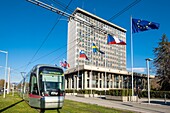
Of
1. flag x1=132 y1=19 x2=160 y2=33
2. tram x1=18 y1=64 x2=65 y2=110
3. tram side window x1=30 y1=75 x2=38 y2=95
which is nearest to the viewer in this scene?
tram x1=18 y1=64 x2=65 y2=110

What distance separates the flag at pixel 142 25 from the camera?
69.1 feet

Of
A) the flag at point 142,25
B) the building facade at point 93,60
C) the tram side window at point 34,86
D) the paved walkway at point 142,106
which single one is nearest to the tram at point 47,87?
the tram side window at point 34,86

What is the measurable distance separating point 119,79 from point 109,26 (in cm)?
4990

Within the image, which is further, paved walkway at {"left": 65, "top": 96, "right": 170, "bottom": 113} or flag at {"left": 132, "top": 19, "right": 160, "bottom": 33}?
→ flag at {"left": 132, "top": 19, "right": 160, "bottom": 33}

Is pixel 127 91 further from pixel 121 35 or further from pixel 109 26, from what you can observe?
pixel 121 35

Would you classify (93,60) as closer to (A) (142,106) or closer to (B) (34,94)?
(A) (142,106)

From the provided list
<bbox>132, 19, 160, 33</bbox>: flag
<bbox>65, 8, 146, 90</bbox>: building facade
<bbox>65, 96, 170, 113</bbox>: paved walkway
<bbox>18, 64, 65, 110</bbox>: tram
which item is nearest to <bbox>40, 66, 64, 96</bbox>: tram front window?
<bbox>18, 64, 65, 110</bbox>: tram

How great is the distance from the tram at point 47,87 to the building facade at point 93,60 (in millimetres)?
26274

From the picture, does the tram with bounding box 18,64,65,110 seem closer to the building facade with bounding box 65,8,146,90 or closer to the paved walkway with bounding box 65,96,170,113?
the paved walkway with bounding box 65,96,170,113

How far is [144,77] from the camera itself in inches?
3775

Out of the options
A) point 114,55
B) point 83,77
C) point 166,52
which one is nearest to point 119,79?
point 83,77

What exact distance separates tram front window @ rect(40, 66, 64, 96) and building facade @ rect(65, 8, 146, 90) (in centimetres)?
2640

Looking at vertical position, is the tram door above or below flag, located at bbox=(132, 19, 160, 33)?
below

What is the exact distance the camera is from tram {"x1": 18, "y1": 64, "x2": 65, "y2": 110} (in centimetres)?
1470
